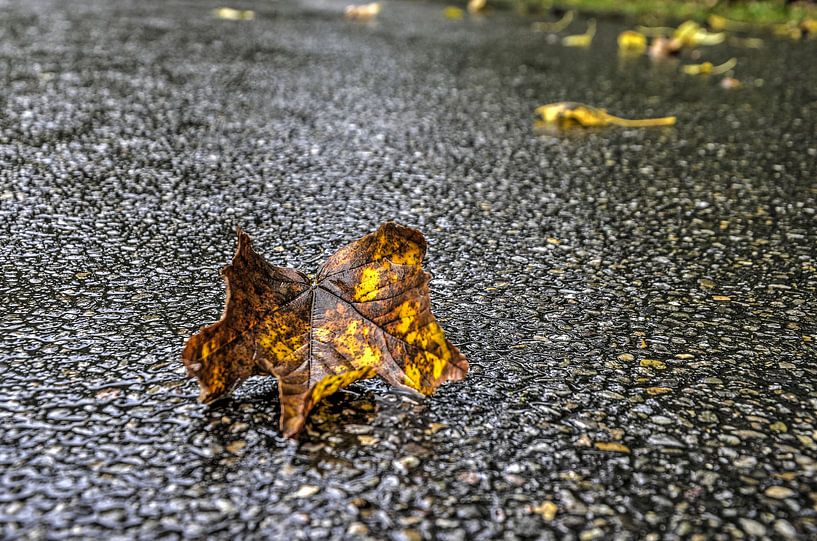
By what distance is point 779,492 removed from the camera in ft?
3.97

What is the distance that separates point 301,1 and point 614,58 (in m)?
4.57

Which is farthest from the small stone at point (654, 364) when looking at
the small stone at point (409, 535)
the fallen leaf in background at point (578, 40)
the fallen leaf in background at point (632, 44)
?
the fallen leaf in background at point (578, 40)

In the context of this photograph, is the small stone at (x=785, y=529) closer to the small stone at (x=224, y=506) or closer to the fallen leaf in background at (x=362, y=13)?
the small stone at (x=224, y=506)

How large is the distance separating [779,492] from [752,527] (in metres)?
0.11

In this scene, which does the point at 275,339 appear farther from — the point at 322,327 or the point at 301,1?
the point at 301,1

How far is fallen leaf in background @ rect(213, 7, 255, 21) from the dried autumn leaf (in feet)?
19.9

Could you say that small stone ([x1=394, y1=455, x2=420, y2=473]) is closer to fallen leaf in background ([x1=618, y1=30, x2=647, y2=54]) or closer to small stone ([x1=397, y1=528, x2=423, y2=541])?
small stone ([x1=397, y1=528, x2=423, y2=541])

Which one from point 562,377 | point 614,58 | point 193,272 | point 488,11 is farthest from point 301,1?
point 562,377

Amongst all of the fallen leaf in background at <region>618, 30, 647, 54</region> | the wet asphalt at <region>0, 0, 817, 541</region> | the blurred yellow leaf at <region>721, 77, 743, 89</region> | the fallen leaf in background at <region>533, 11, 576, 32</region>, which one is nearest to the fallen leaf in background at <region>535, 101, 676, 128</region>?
the wet asphalt at <region>0, 0, 817, 541</region>

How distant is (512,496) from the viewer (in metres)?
1.19

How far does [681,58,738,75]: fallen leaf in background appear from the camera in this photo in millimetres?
5273

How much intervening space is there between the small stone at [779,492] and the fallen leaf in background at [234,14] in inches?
262

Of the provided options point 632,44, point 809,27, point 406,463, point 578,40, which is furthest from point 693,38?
point 406,463

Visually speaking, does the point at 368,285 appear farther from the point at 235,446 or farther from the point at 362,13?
the point at 362,13
